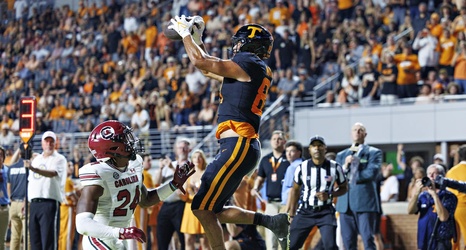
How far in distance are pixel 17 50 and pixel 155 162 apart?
1009 centimetres

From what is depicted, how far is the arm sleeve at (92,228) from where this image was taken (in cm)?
579

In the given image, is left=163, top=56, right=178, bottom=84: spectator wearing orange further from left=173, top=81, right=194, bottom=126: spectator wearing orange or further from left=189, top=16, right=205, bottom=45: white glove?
left=189, top=16, right=205, bottom=45: white glove

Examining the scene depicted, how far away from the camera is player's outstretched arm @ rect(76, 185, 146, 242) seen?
5.66 m

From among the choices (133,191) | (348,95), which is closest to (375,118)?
(348,95)

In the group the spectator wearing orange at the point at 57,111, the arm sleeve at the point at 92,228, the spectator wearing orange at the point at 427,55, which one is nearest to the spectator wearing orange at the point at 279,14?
the spectator wearing orange at the point at 427,55

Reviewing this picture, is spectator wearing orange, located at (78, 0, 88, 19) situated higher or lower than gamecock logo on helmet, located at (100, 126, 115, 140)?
higher

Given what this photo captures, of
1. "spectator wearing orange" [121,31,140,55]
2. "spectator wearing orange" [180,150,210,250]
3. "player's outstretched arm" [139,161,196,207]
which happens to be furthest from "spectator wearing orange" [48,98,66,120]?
"player's outstretched arm" [139,161,196,207]

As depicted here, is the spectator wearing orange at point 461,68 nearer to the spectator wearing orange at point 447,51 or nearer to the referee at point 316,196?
the spectator wearing orange at point 447,51

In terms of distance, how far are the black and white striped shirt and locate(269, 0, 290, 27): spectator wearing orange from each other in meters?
9.95

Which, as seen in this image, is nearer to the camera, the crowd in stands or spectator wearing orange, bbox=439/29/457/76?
spectator wearing orange, bbox=439/29/457/76

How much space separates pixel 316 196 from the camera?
10398 millimetres

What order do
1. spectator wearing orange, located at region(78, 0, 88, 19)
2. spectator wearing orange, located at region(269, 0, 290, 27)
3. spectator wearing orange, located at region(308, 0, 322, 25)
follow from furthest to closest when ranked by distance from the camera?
spectator wearing orange, located at region(78, 0, 88, 19) → spectator wearing orange, located at region(269, 0, 290, 27) → spectator wearing orange, located at region(308, 0, 322, 25)

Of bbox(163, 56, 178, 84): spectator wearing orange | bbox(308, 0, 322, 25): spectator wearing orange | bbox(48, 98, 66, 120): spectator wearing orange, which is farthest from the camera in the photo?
bbox(48, 98, 66, 120): spectator wearing orange

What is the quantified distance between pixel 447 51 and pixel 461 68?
0.77m
